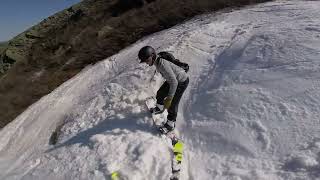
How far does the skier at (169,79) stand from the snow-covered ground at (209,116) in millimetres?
521

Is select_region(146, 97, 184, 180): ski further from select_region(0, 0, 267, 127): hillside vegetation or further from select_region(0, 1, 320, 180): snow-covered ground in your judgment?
select_region(0, 0, 267, 127): hillside vegetation

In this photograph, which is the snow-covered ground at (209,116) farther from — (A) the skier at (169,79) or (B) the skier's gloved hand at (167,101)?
(B) the skier's gloved hand at (167,101)

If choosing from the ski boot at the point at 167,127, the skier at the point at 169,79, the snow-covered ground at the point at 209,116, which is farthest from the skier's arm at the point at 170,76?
the snow-covered ground at the point at 209,116

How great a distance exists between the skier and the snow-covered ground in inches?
20.5

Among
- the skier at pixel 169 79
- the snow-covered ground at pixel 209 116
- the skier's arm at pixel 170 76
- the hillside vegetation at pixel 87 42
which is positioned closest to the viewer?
the snow-covered ground at pixel 209 116

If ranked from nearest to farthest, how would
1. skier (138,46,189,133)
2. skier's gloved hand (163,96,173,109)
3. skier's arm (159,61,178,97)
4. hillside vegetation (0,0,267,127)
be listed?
skier (138,46,189,133) → skier's arm (159,61,178,97) → skier's gloved hand (163,96,173,109) → hillside vegetation (0,0,267,127)

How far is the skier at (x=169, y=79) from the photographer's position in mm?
9234

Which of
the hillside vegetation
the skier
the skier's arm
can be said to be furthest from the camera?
the hillside vegetation

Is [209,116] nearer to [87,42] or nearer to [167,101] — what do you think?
[167,101]

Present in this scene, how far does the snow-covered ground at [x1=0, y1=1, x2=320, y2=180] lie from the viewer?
8.66 metres

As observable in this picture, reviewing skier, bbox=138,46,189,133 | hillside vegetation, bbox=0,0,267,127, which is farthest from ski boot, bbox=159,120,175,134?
hillside vegetation, bbox=0,0,267,127

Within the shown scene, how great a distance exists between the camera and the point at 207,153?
9117 millimetres

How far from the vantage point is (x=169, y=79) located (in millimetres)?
9406

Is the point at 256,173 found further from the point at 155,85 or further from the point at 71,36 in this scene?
the point at 71,36
